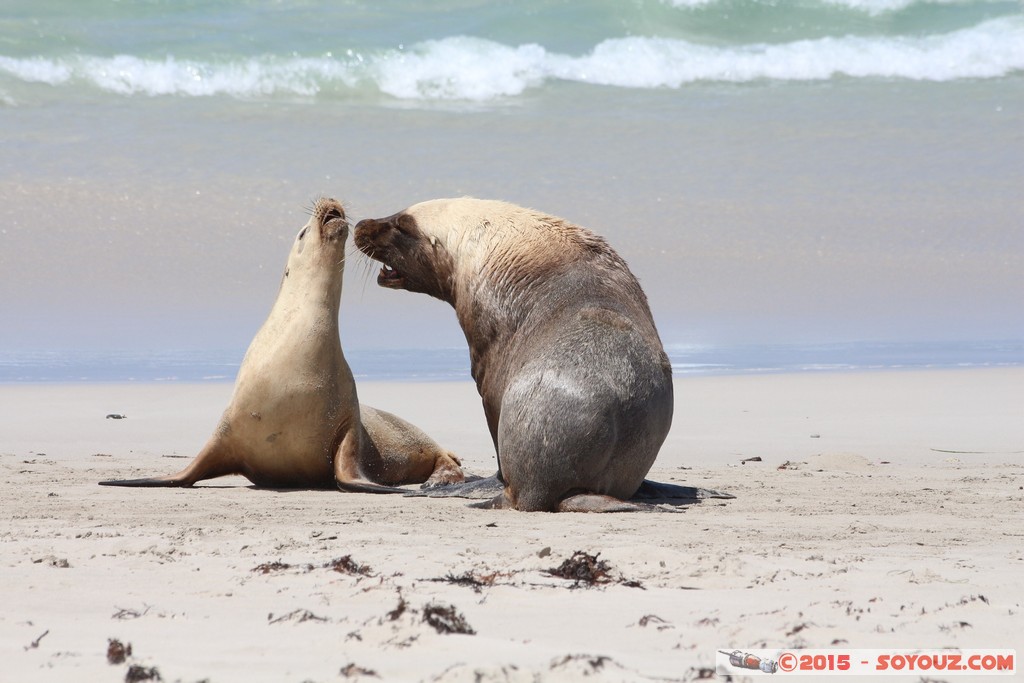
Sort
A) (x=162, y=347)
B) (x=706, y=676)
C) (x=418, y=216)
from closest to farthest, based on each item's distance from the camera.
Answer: (x=706, y=676), (x=418, y=216), (x=162, y=347)

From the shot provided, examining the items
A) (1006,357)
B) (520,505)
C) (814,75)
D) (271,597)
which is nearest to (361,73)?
(814,75)

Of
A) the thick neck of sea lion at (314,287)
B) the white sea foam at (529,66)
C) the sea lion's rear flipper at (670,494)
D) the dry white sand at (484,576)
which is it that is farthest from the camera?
the white sea foam at (529,66)

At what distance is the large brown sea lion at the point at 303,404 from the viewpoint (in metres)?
6.96

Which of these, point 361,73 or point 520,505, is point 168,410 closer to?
point 520,505

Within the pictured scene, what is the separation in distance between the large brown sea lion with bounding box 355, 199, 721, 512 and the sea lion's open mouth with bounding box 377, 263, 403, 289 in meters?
0.05

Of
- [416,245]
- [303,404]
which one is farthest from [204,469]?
[416,245]

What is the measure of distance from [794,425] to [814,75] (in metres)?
17.0

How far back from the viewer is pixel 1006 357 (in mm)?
15562

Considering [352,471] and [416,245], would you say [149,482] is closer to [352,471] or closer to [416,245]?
[352,471]

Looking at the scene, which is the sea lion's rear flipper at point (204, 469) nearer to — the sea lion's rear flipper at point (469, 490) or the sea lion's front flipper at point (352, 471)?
the sea lion's front flipper at point (352, 471)

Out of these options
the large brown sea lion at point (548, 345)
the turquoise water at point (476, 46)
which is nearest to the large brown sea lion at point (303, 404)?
the large brown sea lion at point (548, 345)

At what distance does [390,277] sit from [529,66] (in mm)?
17988

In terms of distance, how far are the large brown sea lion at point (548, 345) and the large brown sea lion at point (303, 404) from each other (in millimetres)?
334

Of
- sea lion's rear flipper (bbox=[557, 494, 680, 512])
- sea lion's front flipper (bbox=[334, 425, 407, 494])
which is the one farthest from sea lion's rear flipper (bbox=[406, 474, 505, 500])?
sea lion's rear flipper (bbox=[557, 494, 680, 512])
